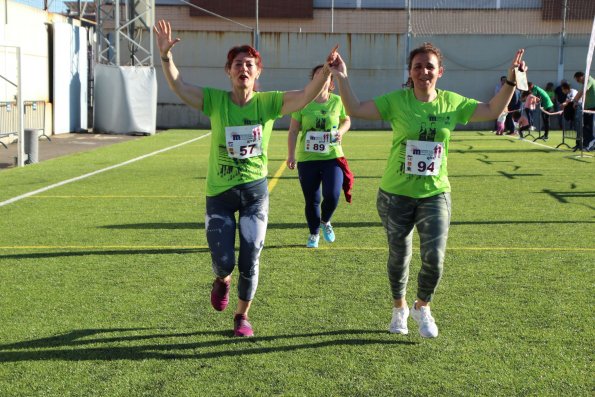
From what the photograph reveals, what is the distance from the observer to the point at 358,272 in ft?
25.8

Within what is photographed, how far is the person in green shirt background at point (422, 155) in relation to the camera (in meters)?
5.66

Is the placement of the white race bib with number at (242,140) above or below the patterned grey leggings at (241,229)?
above

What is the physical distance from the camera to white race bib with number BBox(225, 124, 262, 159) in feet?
18.7

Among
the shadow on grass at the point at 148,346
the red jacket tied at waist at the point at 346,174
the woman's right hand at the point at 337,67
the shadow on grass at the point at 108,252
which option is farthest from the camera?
the red jacket tied at waist at the point at 346,174

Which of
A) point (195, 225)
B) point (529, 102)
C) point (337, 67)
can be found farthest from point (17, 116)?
point (529, 102)

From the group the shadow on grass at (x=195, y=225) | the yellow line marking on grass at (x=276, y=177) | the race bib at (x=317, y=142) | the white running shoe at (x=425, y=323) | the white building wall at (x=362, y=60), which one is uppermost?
the white building wall at (x=362, y=60)

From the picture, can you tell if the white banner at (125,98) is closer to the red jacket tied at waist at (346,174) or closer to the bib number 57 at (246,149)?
the red jacket tied at waist at (346,174)

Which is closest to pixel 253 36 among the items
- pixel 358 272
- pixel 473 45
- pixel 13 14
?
pixel 473 45

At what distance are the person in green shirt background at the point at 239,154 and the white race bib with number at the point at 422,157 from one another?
0.69m

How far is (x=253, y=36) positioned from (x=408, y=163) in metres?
32.6

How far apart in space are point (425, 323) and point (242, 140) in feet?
5.30

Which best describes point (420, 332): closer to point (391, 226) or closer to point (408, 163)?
point (391, 226)

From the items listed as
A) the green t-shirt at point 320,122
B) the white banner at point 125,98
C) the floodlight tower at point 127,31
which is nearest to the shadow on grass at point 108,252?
the green t-shirt at point 320,122

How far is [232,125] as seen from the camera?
5750 mm
